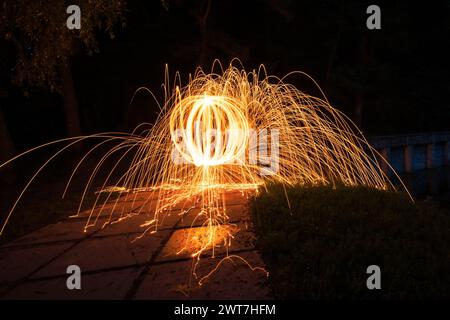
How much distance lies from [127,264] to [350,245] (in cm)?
263

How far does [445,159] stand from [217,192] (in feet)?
86.7

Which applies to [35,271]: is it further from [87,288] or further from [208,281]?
[208,281]

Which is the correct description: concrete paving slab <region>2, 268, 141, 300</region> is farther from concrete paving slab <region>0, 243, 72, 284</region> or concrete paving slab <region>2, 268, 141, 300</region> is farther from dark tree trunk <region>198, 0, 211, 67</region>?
dark tree trunk <region>198, 0, 211, 67</region>

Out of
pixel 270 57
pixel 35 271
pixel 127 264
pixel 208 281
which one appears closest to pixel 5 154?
pixel 35 271

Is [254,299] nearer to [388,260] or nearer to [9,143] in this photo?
[388,260]

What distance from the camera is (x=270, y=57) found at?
1059 inches

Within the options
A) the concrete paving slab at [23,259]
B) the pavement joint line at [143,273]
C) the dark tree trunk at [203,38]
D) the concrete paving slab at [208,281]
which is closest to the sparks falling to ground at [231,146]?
the pavement joint line at [143,273]

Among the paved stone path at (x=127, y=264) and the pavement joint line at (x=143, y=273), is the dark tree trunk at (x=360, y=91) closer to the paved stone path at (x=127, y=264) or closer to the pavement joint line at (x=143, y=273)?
the paved stone path at (x=127, y=264)

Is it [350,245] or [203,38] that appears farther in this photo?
[203,38]

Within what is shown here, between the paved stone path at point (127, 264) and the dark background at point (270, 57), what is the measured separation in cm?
1282

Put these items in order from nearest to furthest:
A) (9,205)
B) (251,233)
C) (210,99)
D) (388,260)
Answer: (388,260) < (251,233) < (210,99) < (9,205)

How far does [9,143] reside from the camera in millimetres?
14977

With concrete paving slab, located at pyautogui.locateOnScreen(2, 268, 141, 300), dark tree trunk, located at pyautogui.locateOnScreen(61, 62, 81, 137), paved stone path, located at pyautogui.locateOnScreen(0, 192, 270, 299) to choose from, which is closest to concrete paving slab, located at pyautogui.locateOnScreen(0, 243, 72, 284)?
paved stone path, located at pyautogui.locateOnScreen(0, 192, 270, 299)
